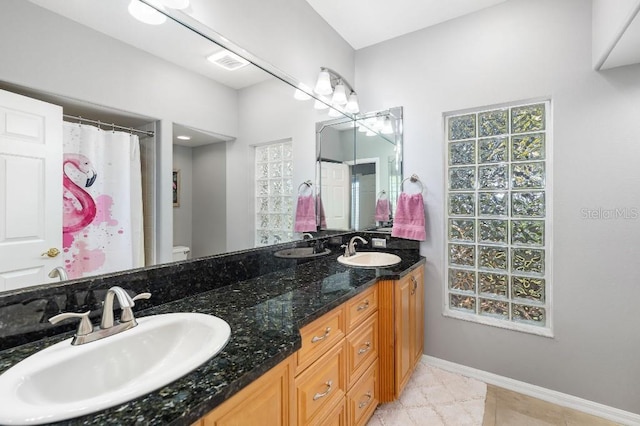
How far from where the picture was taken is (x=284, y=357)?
0.85 m

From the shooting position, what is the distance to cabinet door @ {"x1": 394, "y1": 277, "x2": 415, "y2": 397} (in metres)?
1.71

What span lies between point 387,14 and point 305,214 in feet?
5.30

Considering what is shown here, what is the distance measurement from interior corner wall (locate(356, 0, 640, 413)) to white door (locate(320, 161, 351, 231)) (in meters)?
0.69

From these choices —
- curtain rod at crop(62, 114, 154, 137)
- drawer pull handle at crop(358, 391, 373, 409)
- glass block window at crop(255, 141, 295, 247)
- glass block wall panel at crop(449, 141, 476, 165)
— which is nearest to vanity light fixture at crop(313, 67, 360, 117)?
glass block window at crop(255, 141, 295, 247)

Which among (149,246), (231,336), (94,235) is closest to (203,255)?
(149,246)

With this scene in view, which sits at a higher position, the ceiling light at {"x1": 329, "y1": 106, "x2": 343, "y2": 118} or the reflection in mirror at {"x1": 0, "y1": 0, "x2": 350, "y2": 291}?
the ceiling light at {"x1": 329, "y1": 106, "x2": 343, "y2": 118}

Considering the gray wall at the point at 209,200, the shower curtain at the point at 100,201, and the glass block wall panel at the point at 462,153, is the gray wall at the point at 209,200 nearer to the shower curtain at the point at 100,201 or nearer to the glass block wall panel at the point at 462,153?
the shower curtain at the point at 100,201

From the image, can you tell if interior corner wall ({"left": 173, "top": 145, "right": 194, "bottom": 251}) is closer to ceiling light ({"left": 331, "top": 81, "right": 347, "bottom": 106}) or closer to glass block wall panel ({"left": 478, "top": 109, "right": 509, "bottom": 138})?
ceiling light ({"left": 331, "top": 81, "right": 347, "bottom": 106})

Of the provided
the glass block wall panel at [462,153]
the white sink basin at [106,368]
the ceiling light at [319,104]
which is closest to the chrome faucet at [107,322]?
the white sink basin at [106,368]

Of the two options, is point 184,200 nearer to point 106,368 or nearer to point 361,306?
point 106,368

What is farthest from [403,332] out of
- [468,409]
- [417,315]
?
[468,409]

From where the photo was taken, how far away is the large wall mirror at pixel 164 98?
89 cm

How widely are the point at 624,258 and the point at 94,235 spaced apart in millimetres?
2652

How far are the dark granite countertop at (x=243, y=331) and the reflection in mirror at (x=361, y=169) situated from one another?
0.76m
